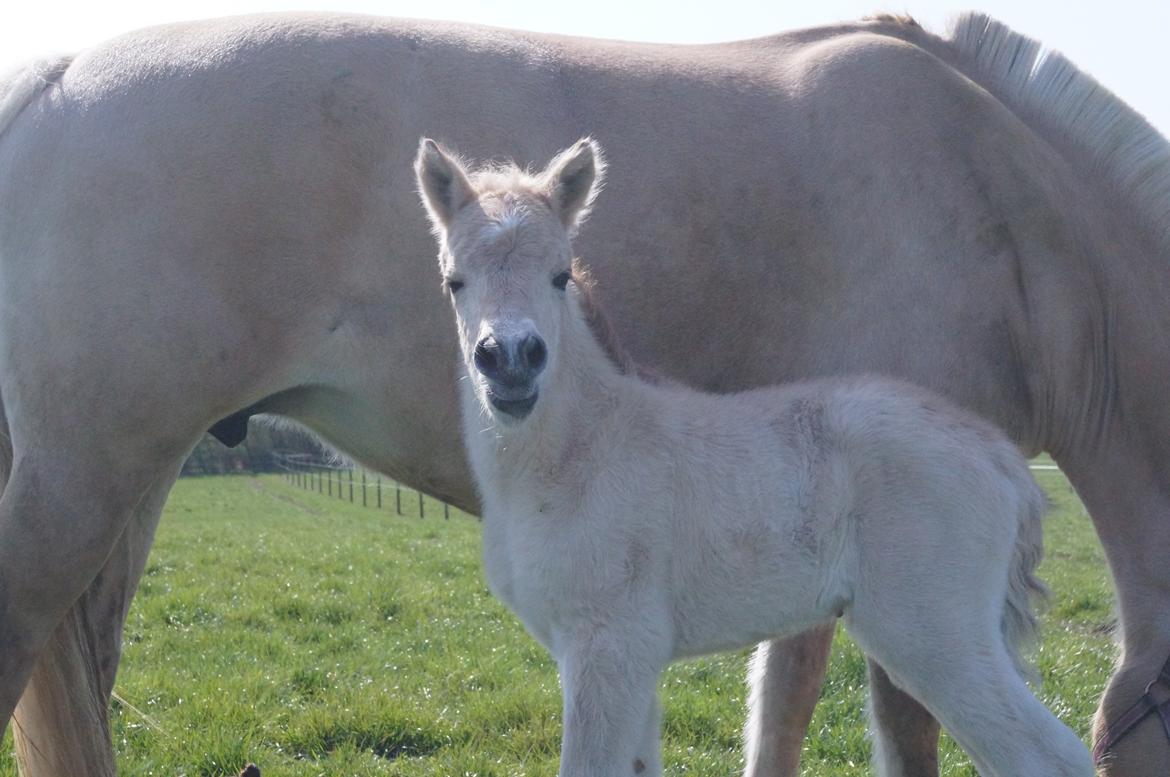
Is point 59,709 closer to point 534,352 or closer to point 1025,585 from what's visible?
point 534,352

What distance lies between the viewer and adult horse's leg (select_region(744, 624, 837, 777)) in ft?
14.1

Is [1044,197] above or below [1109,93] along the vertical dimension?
below

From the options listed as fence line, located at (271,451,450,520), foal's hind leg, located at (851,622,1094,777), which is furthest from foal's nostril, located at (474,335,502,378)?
fence line, located at (271,451,450,520)

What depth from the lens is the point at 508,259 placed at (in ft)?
11.0

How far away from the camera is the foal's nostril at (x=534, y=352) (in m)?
3.08

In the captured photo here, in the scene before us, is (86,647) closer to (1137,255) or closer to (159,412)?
(159,412)

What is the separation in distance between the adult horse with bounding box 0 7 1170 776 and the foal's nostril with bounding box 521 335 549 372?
81 centimetres

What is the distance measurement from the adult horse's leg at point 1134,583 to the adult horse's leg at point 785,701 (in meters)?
0.93

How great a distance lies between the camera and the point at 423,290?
390 centimetres

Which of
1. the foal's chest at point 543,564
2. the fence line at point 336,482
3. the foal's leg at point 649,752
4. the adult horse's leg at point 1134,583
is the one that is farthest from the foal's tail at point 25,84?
the fence line at point 336,482

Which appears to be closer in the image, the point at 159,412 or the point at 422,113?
the point at 159,412

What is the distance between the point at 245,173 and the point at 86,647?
174 cm

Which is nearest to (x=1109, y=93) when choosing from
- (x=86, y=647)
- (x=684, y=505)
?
(x=684, y=505)

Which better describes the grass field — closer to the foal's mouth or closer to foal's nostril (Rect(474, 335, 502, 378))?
the foal's mouth
